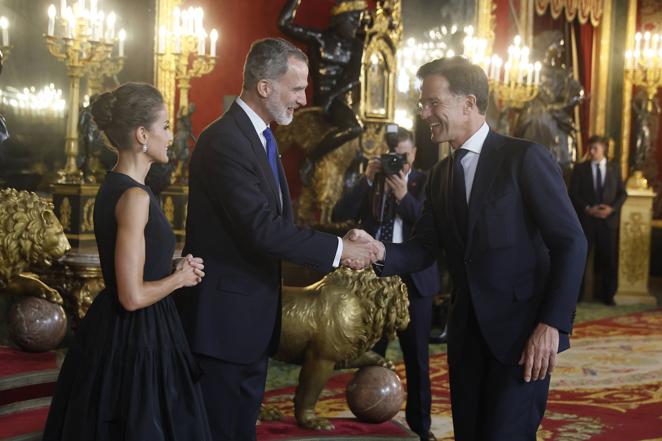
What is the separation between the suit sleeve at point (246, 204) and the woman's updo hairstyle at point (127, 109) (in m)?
0.21

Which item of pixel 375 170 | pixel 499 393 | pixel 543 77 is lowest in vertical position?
pixel 499 393

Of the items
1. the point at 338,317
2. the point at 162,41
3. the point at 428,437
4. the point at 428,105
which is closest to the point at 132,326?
the point at 428,105

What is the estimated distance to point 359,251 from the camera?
120 inches

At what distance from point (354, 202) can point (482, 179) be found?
6.60 ft

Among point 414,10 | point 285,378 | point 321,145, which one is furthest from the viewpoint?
point 414,10

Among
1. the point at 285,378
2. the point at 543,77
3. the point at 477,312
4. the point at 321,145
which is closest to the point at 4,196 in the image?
the point at 285,378

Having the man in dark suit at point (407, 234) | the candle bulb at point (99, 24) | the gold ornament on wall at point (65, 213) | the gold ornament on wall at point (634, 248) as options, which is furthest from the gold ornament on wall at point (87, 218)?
the gold ornament on wall at point (634, 248)

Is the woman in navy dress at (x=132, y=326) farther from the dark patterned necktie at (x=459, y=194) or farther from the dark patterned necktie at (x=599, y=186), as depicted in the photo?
the dark patterned necktie at (x=599, y=186)

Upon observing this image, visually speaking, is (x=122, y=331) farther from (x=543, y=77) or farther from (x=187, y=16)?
(x=543, y=77)

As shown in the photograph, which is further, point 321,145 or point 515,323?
point 321,145

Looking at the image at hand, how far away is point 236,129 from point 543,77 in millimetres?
8995

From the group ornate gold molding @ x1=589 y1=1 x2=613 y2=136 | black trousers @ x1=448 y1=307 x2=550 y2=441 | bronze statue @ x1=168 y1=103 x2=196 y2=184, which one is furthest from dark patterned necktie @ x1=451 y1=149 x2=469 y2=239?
ornate gold molding @ x1=589 y1=1 x2=613 y2=136

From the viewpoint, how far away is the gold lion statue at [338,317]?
405 cm

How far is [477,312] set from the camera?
9.15ft
